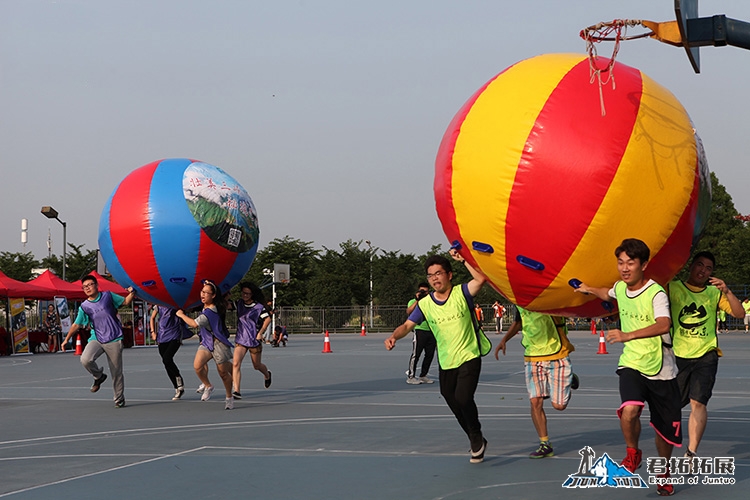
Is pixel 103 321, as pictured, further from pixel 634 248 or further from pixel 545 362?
pixel 634 248

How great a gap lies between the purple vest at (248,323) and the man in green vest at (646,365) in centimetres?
788

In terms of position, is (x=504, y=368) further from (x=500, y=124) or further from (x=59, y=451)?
(x=500, y=124)

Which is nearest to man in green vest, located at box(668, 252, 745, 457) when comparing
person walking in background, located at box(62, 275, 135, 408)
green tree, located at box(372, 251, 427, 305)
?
person walking in background, located at box(62, 275, 135, 408)

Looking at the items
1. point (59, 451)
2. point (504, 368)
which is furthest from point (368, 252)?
Result: point (59, 451)

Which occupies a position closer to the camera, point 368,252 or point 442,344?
point 442,344

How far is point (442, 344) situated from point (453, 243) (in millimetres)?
1592

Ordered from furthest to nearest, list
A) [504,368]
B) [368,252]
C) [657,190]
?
[368,252] < [504,368] < [657,190]

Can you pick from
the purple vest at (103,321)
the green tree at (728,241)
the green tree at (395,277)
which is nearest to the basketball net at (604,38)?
the purple vest at (103,321)

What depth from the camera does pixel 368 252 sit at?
6912 cm

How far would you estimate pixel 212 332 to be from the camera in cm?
1380

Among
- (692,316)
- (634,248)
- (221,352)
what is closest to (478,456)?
(692,316)

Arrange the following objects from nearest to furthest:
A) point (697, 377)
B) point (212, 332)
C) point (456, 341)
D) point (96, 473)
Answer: point (697, 377), point (96, 473), point (456, 341), point (212, 332)

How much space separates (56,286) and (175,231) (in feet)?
77.7

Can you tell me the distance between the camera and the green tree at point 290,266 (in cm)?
6212
